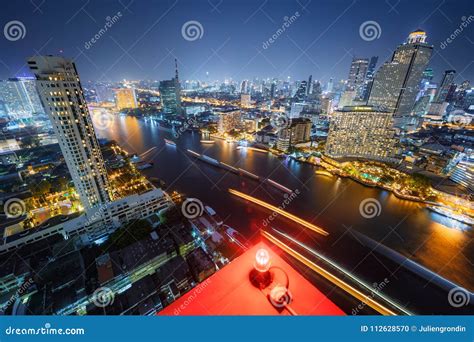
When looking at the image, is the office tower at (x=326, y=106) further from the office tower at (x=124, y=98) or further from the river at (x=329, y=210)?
the office tower at (x=124, y=98)

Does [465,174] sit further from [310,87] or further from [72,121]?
[310,87]

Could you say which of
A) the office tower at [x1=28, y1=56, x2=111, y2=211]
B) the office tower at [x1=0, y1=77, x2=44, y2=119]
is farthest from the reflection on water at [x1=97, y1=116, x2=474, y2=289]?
the office tower at [x1=0, y1=77, x2=44, y2=119]

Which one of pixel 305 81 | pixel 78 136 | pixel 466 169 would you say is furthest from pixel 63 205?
pixel 305 81

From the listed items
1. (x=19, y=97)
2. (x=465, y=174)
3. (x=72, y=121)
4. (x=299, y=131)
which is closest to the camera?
(x=72, y=121)

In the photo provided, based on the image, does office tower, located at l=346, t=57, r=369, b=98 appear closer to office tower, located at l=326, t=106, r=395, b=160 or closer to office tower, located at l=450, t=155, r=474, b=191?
office tower, located at l=326, t=106, r=395, b=160

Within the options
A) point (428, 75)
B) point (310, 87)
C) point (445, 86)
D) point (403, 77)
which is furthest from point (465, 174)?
point (310, 87)

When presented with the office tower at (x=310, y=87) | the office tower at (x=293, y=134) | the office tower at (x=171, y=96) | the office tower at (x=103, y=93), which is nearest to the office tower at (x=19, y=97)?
the office tower at (x=171, y=96)
